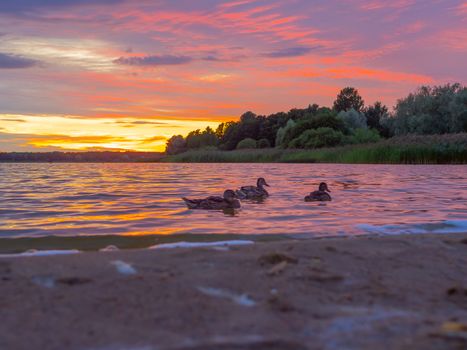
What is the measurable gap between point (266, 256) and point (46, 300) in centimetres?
174

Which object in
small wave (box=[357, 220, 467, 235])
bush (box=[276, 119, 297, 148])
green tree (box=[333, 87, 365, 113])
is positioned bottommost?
small wave (box=[357, 220, 467, 235])

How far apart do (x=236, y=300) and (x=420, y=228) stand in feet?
16.6

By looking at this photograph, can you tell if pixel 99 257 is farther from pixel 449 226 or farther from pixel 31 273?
pixel 449 226

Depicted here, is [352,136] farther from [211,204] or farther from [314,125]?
[211,204]

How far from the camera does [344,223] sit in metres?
8.62

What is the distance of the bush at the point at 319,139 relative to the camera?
220 feet

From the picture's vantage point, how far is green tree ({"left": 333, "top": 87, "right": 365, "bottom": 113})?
122188 millimetres

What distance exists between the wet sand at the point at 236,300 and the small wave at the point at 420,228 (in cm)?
246

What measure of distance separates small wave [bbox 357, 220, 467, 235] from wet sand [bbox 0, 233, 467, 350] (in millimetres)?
2457

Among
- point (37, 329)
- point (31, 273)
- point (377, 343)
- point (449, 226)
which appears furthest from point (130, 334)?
point (449, 226)

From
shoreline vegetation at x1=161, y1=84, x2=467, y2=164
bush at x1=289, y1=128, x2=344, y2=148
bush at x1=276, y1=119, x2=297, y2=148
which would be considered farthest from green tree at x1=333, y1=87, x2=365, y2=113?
bush at x1=289, y1=128, x2=344, y2=148

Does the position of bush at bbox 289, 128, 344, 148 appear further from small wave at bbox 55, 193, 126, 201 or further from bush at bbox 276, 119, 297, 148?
small wave at bbox 55, 193, 126, 201

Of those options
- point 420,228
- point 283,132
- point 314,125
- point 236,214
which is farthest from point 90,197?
point 283,132

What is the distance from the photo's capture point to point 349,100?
404 feet
